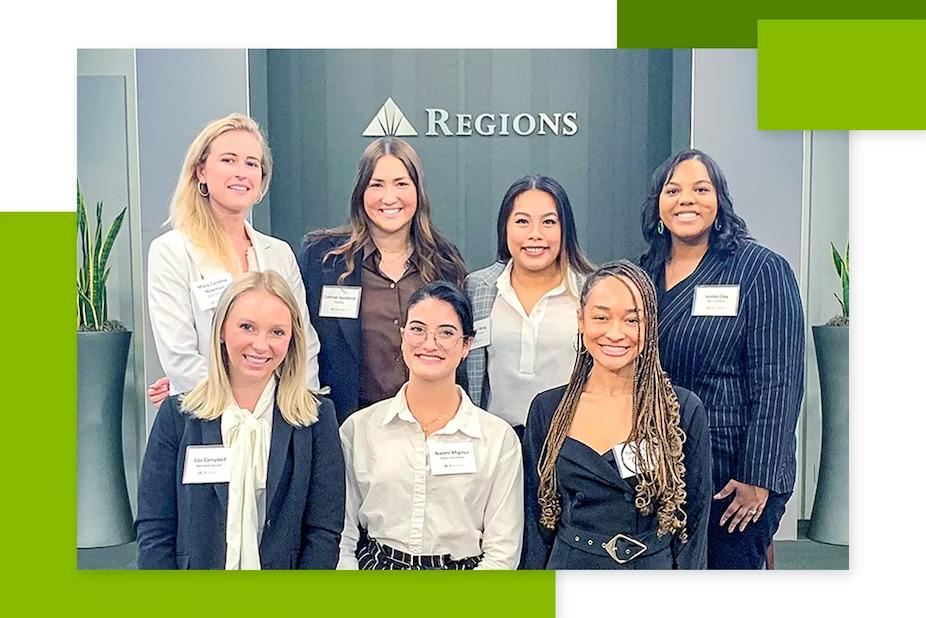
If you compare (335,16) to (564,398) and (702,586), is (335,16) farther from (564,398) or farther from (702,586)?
(702,586)

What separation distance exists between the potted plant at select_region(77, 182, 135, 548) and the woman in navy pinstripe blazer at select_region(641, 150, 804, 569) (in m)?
1.83

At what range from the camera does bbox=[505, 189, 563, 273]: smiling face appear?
A: 335 centimetres

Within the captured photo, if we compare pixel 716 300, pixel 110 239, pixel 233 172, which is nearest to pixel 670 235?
pixel 716 300

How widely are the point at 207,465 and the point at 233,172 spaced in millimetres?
984

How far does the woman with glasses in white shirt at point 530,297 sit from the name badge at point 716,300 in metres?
0.38

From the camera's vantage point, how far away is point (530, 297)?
3359 mm

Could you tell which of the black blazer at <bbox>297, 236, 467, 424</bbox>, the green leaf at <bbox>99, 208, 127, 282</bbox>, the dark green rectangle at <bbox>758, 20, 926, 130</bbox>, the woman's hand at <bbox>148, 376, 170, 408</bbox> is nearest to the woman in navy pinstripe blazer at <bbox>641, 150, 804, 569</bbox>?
the dark green rectangle at <bbox>758, 20, 926, 130</bbox>

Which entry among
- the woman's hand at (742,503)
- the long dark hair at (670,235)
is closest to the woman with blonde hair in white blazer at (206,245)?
the long dark hair at (670,235)

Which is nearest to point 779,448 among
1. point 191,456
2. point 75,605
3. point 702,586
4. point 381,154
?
point 702,586

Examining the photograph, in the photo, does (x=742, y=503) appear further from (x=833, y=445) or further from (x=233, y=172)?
(x=233, y=172)

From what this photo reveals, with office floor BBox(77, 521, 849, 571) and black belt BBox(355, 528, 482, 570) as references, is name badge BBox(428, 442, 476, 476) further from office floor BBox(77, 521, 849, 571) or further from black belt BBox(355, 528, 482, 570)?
office floor BBox(77, 521, 849, 571)

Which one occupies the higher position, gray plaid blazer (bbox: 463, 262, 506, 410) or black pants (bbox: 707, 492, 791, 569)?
gray plaid blazer (bbox: 463, 262, 506, 410)

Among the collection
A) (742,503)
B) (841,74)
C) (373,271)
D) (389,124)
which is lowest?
(742,503)

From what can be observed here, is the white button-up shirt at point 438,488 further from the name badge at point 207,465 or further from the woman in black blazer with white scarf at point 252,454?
the name badge at point 207,465
